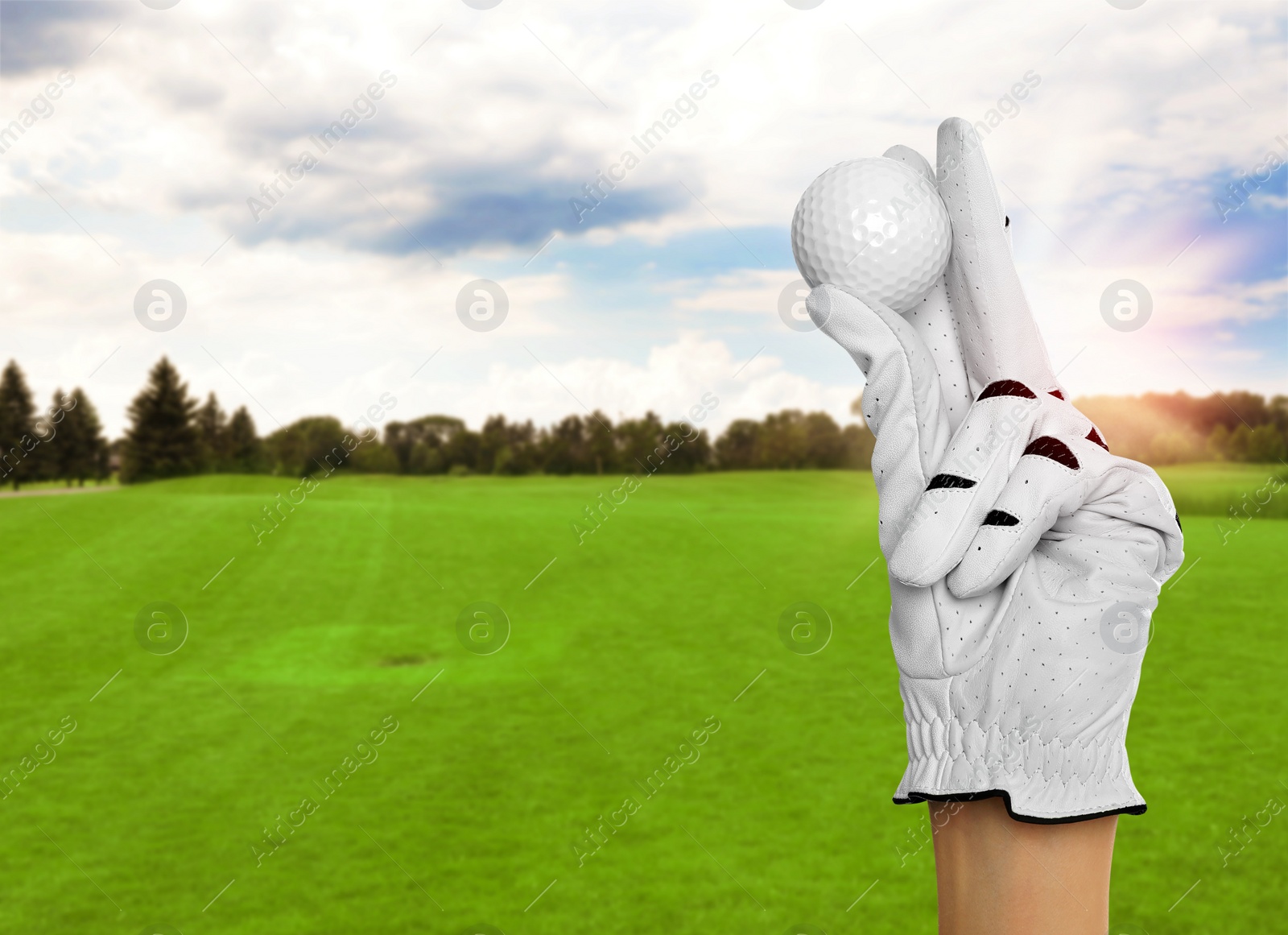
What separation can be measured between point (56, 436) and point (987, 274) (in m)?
35.4

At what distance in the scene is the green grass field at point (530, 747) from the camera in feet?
16.5

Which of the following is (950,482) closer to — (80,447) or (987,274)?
(987,274)

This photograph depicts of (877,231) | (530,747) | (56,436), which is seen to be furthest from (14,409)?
(877,231)

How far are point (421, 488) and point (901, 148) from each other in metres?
23.5

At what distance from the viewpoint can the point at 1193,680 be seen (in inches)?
333

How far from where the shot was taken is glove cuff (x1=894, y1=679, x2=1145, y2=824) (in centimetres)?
254

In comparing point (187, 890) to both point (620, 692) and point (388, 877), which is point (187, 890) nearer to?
point (388, 877)

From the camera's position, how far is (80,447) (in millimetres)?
A: 31172

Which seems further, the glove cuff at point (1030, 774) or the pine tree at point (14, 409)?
the pine tree at point (14, 409)

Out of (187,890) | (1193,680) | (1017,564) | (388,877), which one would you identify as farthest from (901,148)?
(1193,680)

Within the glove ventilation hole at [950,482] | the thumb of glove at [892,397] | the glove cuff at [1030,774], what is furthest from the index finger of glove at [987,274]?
the glove cuff at [1030,774]

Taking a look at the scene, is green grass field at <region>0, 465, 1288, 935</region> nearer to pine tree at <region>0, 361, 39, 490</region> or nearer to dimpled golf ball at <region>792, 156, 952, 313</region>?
dimpled golf ball at <region>792, 156, 952, 313</region>

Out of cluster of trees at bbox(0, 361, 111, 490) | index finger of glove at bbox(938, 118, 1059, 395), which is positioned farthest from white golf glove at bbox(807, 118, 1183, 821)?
cluster of trees at bbox(0, 361, 111, 490)

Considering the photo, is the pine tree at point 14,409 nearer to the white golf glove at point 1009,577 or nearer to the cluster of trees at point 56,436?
the cluster of trees at point 56,436
